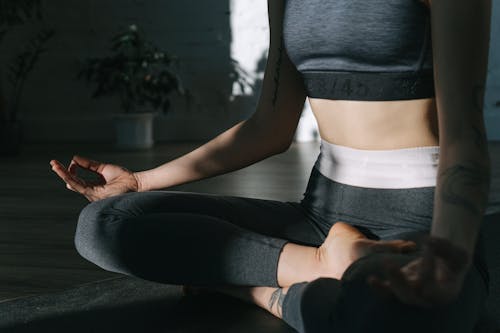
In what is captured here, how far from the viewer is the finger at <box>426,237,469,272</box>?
2.80ft

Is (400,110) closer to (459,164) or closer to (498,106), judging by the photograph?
(459,164)

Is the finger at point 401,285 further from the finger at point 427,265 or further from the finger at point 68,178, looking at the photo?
the finger at point 68,178

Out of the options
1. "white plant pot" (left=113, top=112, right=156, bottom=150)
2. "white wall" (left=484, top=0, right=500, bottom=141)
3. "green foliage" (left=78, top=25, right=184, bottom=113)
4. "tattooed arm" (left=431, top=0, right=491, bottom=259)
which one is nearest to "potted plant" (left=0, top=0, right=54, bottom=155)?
"green foliage" (left=78, top=25, right=184, bottom=113)

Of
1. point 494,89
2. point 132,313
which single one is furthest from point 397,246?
point 494,89

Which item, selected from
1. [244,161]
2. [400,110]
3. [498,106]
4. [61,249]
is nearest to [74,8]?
[498,106]

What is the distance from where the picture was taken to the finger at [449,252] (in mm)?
852

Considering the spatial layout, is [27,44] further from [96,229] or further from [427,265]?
[427,265]

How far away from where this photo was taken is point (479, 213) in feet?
3.35

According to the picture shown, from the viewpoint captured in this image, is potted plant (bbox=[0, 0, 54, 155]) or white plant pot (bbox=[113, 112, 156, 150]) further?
white plant pot (bbox=[113, 112, 156, 150])

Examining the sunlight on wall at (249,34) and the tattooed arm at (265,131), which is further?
the sunlight on wall at (249,34)

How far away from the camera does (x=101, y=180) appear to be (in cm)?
167

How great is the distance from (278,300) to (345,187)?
217mm

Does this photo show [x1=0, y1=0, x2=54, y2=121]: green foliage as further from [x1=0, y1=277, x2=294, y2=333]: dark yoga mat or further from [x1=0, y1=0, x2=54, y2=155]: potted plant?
[x1=0, y1=277, x2=294, y2=333]: dark yoga mat

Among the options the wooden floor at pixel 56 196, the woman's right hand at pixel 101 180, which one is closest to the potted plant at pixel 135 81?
the wooden floor at pixel 56 196
